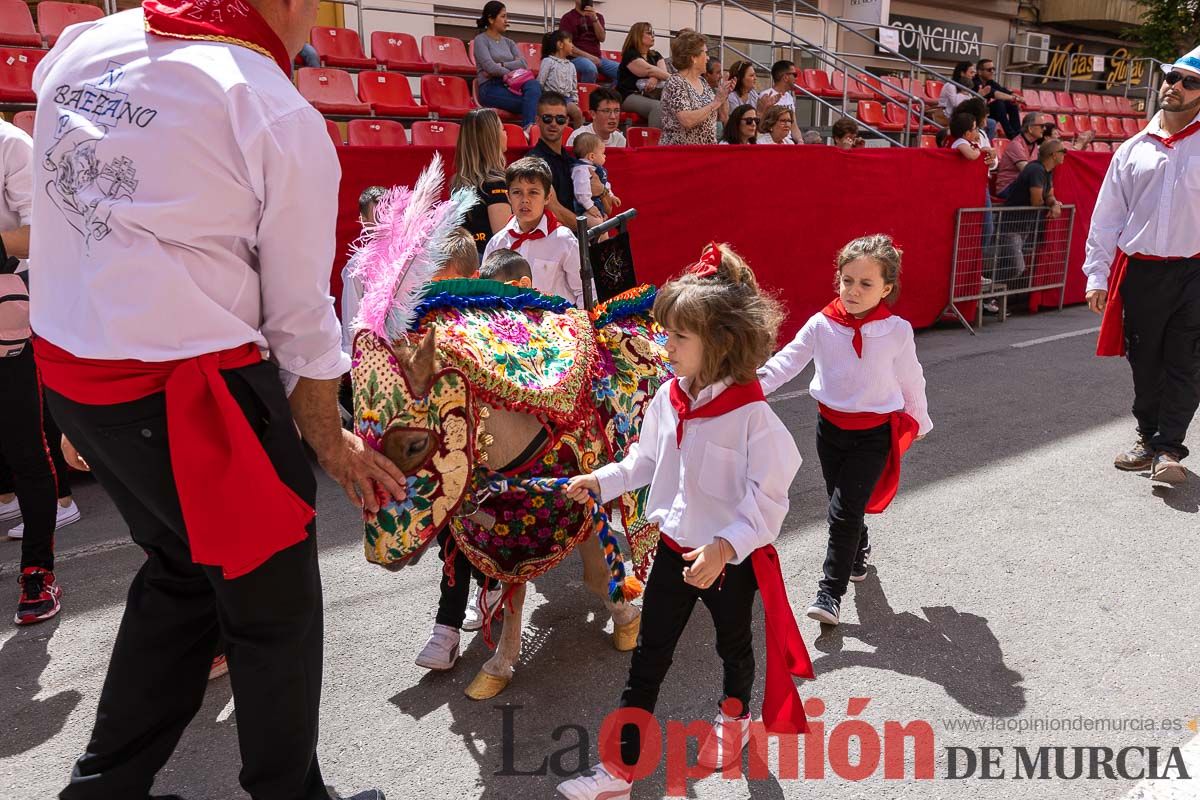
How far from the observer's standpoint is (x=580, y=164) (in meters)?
6.07

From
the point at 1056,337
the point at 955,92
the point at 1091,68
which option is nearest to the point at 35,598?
the point at 1056,337

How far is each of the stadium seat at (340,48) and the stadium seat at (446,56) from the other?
804 millimetres

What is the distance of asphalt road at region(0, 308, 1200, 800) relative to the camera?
2.68m

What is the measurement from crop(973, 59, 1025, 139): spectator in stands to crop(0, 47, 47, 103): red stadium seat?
12718 mm

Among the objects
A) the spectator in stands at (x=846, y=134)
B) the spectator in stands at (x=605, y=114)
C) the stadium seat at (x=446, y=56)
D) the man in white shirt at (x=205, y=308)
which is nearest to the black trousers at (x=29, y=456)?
the man in white shirt at (x=205, y=308)

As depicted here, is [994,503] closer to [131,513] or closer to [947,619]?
[947,619]

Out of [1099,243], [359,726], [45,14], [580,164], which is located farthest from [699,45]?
[359,726]

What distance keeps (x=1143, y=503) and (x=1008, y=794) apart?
9.03 feet

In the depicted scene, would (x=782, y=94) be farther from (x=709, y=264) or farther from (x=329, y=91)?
(x=709, y=264)

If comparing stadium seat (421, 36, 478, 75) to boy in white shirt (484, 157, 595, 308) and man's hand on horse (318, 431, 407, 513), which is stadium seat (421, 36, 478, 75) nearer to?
boy in white shirt (484, 157, 595, 308)

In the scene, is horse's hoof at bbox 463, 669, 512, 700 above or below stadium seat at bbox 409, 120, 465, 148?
below

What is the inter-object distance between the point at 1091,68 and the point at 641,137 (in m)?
17.3

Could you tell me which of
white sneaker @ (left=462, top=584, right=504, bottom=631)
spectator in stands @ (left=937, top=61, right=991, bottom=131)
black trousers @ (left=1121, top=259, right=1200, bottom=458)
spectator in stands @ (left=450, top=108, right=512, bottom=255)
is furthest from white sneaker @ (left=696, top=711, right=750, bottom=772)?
spectator in stands @ (left=937, top=61, right=991, bottom=131)

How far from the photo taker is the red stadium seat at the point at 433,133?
878cm
